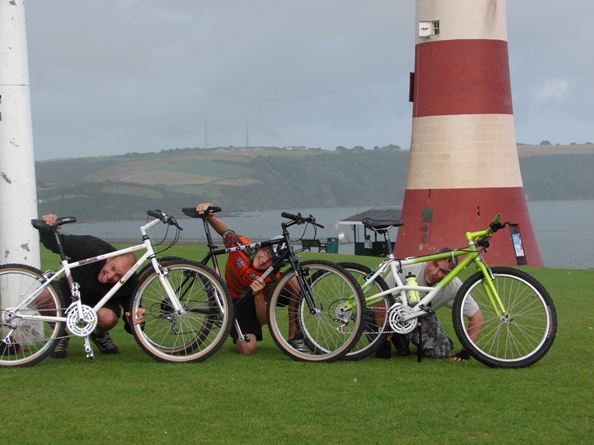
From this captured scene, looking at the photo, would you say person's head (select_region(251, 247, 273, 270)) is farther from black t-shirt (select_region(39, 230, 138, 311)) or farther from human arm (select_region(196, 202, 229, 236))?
black t-shirt (select_region(39, 230, 138, 311))

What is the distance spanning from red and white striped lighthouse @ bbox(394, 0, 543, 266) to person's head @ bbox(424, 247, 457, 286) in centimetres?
1853

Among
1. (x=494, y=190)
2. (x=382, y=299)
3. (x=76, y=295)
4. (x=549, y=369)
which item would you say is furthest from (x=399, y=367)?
(x=494, y=190)

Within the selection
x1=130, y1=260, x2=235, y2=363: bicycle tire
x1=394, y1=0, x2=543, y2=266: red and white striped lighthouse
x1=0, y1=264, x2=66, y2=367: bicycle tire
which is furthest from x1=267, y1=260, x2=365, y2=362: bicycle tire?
x1=394, y1=0, x2=543, y2=266: red and white striped lighthouse

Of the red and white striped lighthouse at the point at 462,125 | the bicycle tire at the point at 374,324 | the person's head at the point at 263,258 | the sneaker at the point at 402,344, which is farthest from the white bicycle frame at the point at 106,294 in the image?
the red and white striped lighthouse at the point at 462,125

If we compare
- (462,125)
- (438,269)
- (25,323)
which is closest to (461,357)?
(438,269)

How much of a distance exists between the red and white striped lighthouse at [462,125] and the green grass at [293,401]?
18420 millimetres

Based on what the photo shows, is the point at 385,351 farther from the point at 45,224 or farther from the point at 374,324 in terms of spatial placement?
the point at 45,224

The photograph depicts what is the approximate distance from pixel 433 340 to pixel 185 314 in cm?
184

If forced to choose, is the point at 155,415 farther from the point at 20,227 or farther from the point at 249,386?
the point at 20,227

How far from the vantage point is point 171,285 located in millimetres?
6746

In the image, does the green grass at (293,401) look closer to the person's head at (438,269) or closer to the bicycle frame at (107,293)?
the bicycle frame at (107,293)

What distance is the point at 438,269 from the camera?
269 inches

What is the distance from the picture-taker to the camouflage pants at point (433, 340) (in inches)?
271

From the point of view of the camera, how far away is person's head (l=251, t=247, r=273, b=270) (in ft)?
A: 22.9
